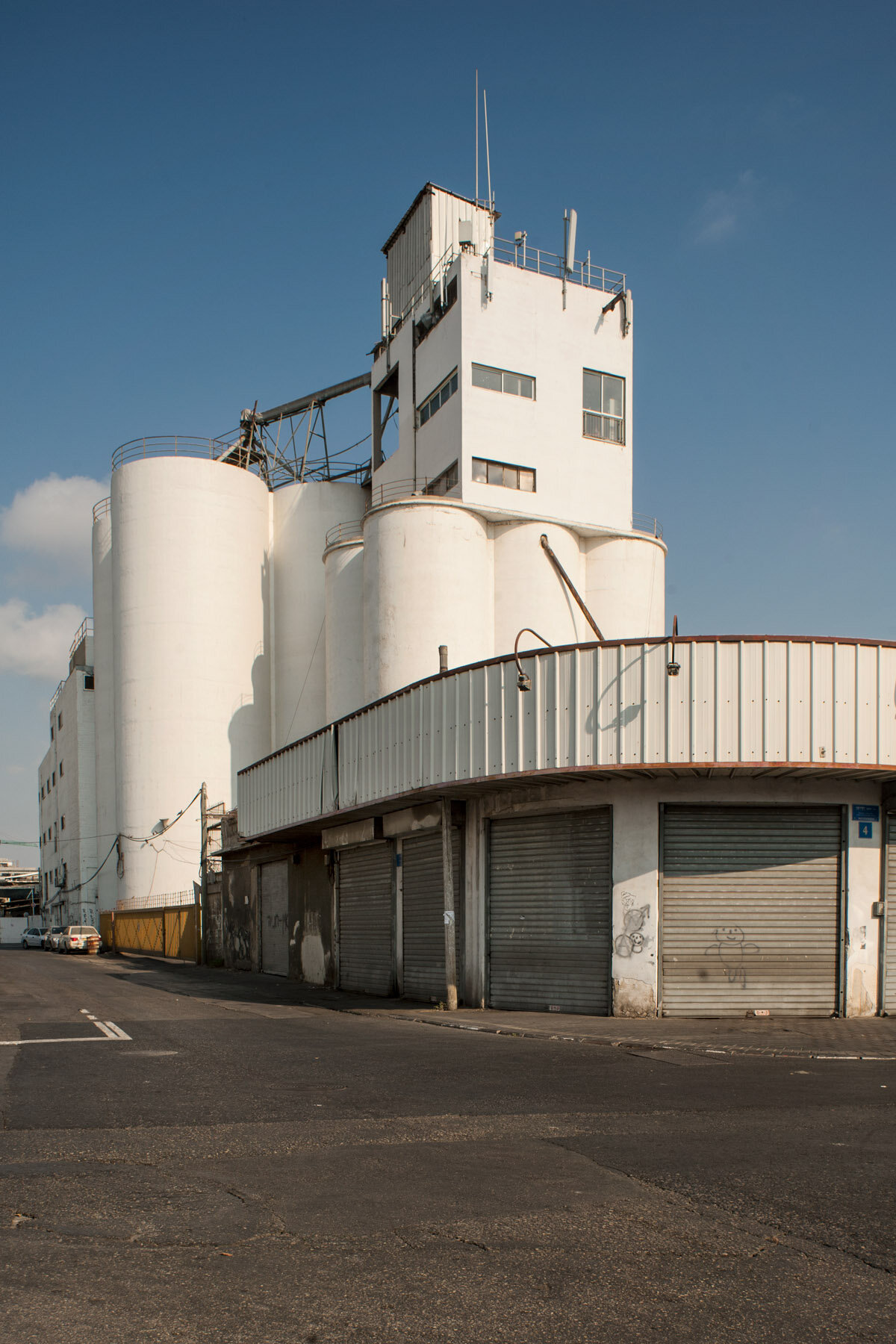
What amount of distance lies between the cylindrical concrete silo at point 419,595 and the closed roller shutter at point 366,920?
6.96 m

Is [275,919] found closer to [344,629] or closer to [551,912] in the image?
[344,629]

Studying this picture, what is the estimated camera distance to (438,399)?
33469 mm

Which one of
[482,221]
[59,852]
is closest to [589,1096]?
[482,221]

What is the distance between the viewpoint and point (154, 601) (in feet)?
151

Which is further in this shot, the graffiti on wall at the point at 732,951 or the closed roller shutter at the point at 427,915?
the closed roller shutter at the point at 427,915

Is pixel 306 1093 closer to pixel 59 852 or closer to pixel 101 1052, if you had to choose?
pixel 101 1052

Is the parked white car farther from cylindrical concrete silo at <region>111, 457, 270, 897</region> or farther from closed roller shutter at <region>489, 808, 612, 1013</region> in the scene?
closed roller shutter at <region>489, 808, 612, 1013</region>

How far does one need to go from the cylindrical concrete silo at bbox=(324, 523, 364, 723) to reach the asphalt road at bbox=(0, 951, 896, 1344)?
2615 cm

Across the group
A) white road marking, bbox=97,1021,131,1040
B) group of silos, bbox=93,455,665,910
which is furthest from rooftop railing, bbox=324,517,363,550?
white road marking, bbox=97,1021,131,1040

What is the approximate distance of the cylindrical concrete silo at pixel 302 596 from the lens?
4644 centimetres

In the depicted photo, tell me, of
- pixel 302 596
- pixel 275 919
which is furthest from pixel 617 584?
pixel 302 596

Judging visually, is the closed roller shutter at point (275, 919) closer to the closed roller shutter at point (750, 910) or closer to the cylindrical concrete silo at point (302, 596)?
the cylindrical concrete silo at point (302, 596)

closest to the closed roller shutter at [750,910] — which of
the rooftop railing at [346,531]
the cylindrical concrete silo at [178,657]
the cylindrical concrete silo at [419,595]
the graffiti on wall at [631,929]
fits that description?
the graffiti on wall at [631,929]

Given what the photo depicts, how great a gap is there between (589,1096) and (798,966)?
7.88 m
